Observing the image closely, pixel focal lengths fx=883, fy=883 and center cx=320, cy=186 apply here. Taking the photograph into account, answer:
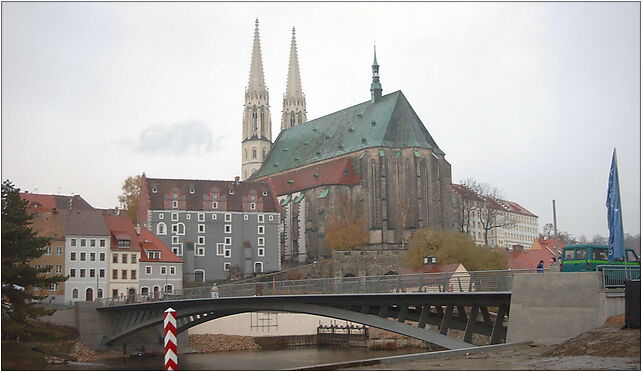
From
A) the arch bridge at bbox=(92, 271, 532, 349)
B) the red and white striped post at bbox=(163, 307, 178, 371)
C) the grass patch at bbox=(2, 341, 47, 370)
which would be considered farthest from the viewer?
the grass patch at bbox=(2, 341, 47, 370)

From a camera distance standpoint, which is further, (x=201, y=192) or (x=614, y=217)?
(x=201, y=192)

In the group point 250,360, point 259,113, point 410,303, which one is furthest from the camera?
point 259,113

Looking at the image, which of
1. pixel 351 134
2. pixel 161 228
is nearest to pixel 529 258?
pixel 351 134

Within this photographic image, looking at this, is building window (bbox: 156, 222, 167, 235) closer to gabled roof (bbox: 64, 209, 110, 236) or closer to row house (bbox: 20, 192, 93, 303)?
row house (bbox: 20, 192, 93, 303)

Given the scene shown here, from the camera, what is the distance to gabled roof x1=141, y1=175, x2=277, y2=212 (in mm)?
102062

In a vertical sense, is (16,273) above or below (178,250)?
below

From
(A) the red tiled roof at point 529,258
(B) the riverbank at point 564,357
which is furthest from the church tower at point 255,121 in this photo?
(B) the riverbank at point 564,357

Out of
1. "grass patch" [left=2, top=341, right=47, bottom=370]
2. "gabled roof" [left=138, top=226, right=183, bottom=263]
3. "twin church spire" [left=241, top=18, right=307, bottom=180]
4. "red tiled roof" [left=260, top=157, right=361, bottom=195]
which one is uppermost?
"twin church spire" [left=241, top=18, right=307, bottom=180]

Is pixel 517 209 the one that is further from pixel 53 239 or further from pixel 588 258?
pixel 588 258

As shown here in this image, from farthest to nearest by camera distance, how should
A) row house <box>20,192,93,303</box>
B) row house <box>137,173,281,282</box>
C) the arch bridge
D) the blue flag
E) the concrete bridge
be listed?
row house <box>137,173,281,282</box>
row house <box>20,192,93,303</box>
the arch bridge
the blue flag
the concrete bridge

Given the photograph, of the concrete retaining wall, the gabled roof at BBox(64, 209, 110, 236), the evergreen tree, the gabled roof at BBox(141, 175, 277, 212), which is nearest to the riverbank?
the concrete retaining wall

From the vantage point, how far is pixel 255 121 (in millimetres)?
156000

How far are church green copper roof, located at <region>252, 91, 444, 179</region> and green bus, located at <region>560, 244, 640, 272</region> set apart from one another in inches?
3243

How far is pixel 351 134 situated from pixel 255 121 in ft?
113
